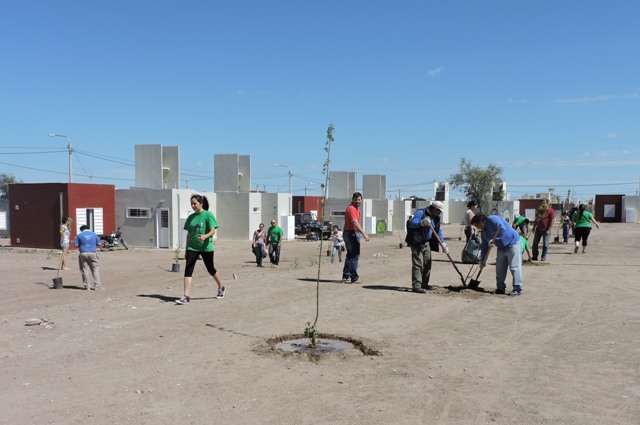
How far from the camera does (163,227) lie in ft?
98.7

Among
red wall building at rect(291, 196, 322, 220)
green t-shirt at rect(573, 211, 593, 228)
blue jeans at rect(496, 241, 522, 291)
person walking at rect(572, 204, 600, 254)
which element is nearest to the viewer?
blue jeans at rect(496, 241, 522, 291)

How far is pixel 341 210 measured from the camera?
45375 mm

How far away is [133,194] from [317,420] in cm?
2802

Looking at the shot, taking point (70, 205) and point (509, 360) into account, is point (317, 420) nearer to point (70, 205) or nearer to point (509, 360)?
point (509, 360)

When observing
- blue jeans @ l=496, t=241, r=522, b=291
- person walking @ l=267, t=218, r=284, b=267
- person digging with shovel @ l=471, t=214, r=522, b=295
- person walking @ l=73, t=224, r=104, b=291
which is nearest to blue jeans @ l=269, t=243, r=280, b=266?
person walking @ l=267, t=218, r=284, b=267

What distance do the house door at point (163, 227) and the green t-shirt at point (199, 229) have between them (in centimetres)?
2161

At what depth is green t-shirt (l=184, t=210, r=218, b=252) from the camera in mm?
9109

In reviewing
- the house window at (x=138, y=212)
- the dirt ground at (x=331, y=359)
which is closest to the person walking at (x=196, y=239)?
the dirt ground at (x=331, y=359)

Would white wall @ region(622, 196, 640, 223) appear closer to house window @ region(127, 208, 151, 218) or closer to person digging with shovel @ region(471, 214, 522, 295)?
house window @ region(127, 208, 151, 218)

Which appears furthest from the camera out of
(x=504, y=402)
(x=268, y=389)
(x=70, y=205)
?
(x=70, y=205)

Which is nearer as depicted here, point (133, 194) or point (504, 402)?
point (504, 402)

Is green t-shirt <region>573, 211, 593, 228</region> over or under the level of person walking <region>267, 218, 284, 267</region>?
over

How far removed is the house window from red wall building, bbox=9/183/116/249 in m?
1.40

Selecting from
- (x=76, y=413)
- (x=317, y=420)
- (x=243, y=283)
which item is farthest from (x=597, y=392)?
(x=243, y=283)
